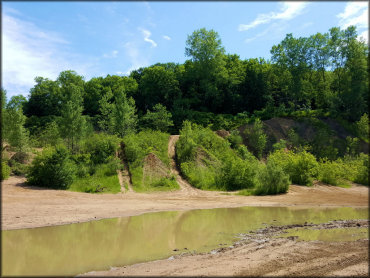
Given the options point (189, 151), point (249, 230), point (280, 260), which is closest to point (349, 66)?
point (189, 151)

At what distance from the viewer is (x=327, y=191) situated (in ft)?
99.9

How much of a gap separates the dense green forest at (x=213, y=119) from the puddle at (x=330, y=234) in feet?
46.1

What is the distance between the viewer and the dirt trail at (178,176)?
29.7 m

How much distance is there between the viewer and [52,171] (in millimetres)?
25297

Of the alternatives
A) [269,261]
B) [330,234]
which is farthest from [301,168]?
[269,261]

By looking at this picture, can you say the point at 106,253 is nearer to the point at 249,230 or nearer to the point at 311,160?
the point at 249,230

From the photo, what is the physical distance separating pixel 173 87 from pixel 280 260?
56.2 meters

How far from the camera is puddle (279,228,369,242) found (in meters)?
13.4

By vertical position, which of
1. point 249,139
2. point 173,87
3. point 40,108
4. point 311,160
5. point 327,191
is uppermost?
point 173,87

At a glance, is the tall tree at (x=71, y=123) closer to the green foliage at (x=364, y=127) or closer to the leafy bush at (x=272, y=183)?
Answer: the leafy bush at (x=272, y=183)

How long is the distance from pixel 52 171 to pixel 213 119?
33216 mm

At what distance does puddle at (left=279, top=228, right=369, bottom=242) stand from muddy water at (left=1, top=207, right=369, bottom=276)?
227 centimetres

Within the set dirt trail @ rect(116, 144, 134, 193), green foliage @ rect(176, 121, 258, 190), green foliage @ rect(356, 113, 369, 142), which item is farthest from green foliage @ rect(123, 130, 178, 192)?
green foliage @ rect(356, 113, 369, 142)

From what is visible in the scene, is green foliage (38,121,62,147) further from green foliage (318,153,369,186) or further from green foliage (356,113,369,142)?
green foliage (356,113,369,142)
